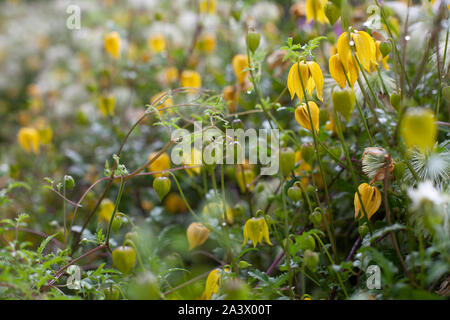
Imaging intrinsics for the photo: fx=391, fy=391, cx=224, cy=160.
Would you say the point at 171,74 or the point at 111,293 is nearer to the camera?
the point at 111,293

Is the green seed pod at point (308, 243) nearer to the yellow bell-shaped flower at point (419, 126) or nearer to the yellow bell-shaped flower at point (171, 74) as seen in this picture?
the yellow bell-shaped flower at point (419, 126)

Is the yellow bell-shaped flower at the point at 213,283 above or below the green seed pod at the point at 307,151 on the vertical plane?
below

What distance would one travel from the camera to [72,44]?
2.52 meters

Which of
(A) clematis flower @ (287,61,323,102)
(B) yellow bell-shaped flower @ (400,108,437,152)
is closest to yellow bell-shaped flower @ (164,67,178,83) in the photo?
(A) clematis flower @ (287,61,323,102)

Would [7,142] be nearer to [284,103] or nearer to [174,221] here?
[174,221]

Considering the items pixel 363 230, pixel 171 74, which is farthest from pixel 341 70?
pixel 171 74

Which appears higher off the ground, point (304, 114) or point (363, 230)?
point (304, 114)

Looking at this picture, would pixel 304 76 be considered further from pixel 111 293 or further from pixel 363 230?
pixel 111 293

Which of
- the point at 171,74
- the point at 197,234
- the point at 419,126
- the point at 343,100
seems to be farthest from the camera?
the point at 171,74

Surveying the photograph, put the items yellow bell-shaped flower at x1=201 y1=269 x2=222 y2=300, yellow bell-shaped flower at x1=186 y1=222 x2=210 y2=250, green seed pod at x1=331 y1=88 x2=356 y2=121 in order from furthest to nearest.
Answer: yellow bell-shaped flower at x1=186 y1=222 x2=210 y2=250 → yellow bell-shaped flower at x1=201 y1=269 x2=222 y2=300 → green seed pod at x1=331 y1=88 x2=356 y2=121

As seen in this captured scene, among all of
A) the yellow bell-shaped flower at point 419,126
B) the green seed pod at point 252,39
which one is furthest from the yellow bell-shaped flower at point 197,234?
the yellow bell-shaped flower at point 419,126

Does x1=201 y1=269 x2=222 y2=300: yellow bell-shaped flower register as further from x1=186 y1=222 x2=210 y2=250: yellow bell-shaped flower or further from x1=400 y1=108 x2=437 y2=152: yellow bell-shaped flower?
x1=400 y1=108 x2=437 y2=152: yellow bell-shaped flower

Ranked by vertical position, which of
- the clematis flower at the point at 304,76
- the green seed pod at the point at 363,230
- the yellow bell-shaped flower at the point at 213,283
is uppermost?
the clematis flower at the point at 304,76

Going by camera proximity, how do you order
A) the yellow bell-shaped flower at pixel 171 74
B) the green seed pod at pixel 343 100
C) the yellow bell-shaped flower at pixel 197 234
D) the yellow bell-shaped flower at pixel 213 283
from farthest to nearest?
the yellow bell-shaped flower at pixel 171 74, the yellow bell-shaped flower at pixel 197 234, the yellow bell-shaped flower at pixel 213 283, the green seed pod at pixel 343 100
